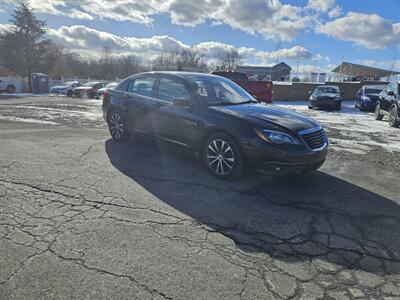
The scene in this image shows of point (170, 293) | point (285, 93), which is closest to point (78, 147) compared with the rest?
point (170, 293)

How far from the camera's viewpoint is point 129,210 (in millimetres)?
3752

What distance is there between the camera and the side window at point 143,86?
242 inches

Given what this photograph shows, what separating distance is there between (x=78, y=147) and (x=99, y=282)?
4.77 metres

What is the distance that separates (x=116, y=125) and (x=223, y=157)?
3.16 metres

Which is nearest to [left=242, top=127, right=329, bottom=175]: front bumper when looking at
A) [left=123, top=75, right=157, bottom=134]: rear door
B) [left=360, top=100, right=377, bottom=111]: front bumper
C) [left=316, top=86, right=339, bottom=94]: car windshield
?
[left=123, top=75, right=157, bottom=134]: rear door

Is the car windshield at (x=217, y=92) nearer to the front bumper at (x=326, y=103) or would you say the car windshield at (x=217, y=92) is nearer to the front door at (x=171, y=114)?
the front door at (x=171, y=114)

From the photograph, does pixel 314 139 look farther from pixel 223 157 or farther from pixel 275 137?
pixel 223 157

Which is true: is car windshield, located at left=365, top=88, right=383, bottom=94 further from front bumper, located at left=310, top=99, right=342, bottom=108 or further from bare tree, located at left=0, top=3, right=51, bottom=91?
bare tree, located at left=0, top=3, right=51, bottom=91

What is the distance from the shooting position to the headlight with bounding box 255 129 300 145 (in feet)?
14.4

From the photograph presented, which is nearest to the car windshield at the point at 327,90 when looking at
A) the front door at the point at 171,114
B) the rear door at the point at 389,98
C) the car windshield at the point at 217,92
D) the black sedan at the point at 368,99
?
the black sedan at the point at 368,99

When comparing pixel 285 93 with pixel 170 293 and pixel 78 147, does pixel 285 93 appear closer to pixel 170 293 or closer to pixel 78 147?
pixel 78 147

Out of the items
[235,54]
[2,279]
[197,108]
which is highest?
[235,54]

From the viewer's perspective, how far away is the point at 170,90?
227 inches

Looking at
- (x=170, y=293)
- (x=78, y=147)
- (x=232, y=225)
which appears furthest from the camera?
(x=78, y=147)
